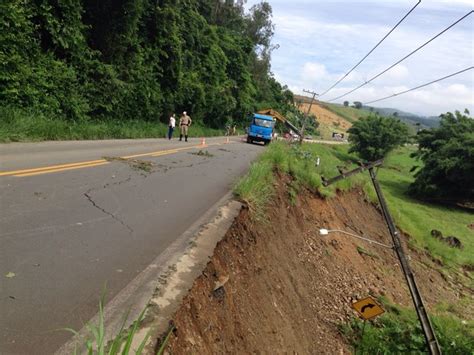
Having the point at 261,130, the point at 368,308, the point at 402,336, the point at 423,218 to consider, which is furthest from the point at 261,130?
the point at 368,308

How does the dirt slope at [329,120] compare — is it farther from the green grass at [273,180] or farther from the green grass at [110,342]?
the green grass at [110,342]

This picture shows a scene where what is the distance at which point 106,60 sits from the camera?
86.0 ft

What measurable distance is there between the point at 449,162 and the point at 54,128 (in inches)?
1470

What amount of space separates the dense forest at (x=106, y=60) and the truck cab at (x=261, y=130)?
5.96 meters

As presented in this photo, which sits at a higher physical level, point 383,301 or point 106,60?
point 106,60

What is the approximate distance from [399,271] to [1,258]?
48.7 ft

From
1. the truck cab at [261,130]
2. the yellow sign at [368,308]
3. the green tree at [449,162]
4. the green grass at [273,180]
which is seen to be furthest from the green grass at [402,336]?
the green tree at [449,162]

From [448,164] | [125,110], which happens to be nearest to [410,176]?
[448,164]

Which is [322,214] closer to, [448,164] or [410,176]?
[448,164]

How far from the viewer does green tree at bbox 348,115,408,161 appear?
215 feet

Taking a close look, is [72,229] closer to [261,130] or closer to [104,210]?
[104,210]

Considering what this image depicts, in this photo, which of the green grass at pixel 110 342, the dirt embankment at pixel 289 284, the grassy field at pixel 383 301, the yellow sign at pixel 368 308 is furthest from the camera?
the grassy field at pixel 383 301

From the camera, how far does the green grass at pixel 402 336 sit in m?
9.63

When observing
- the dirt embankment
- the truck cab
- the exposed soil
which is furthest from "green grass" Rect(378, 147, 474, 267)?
the exposed soil
